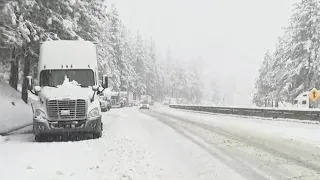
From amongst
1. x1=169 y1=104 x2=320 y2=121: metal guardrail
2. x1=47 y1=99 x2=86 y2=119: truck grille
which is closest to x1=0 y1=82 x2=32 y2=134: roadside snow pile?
x1=47 y1=99 x2=86 y2=119: truck grille

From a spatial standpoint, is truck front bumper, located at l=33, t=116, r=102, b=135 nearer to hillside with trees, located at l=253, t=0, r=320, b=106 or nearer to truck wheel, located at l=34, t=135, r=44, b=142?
truck wheel, located at l=34, t=135, r=44, b=142

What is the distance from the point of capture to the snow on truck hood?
531 inches

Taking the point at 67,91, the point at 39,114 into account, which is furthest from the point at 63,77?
the point at 39,114

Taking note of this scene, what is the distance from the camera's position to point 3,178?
733cm

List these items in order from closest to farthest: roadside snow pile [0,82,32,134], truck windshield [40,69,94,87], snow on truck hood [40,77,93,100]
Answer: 1. snow on truck hood [40,77,93,100]
2. truck windshield [40,69,94,87]
3. roadside snow pile [0,82,32,134]

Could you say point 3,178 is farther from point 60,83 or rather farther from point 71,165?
point 60,83

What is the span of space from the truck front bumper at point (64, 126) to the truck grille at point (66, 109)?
20 centimetres

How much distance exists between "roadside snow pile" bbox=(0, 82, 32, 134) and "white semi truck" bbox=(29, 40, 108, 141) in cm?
349

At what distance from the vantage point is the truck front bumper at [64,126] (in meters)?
13.2

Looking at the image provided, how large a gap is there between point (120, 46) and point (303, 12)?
122 ft

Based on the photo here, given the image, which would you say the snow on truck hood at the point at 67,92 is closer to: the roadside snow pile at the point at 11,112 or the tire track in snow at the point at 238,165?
the roadside snow pile at the point at 11,112

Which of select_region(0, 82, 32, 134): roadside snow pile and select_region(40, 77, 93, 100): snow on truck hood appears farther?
select_region(0, 82, 32, 134): roadside snow pile

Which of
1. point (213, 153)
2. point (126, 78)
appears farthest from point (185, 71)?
point (213, 153)

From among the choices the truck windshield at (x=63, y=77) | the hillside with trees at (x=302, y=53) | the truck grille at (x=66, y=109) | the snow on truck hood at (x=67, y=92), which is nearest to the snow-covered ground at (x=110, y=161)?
the truck grille at (x=66, y=109)
